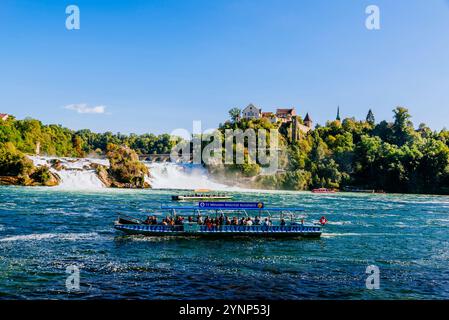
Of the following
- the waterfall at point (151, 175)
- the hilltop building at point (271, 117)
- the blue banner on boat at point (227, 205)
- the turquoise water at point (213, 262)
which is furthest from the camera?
the hilltop building at point (271, 117)

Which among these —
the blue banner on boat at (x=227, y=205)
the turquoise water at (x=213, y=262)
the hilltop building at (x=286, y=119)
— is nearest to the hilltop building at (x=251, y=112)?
the hilltop building at (x=286, y=119)

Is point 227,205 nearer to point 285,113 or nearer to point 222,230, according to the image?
point 222,230

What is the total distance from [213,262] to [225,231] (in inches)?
329

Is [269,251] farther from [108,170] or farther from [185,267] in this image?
[108,170]

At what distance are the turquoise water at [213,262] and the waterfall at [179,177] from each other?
5590cm

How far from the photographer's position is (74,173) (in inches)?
3413

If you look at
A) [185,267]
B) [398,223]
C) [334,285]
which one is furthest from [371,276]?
[398,223]

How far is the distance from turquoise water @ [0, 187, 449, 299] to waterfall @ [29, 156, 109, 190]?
138 feet

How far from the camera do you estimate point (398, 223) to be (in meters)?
47.0

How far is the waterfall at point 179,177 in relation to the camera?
100m

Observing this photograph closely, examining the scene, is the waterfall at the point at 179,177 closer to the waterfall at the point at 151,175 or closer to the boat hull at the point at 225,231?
the waterfall at the point at 151,175

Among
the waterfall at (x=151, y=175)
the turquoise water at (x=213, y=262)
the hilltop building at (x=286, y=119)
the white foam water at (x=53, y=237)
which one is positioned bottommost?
the turquoise water at (x=213, y=262)
